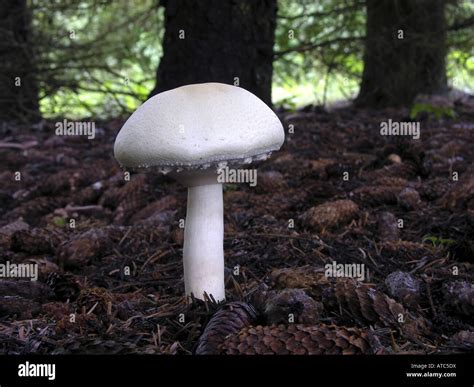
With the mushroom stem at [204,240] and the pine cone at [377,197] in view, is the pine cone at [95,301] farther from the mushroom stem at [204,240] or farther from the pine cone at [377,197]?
the pine cone at [377,197]

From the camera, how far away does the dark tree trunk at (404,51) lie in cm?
679

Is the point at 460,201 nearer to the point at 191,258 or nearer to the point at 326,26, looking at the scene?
the point at 191,258

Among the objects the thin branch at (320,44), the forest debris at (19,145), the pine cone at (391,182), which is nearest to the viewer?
the pine cone at (391,182)

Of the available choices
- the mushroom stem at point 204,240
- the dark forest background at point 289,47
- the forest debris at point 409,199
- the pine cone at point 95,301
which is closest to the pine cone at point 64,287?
the pine cone at point 95,301

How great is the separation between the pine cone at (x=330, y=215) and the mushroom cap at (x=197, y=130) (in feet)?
3.92

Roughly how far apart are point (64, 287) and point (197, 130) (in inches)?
41.2

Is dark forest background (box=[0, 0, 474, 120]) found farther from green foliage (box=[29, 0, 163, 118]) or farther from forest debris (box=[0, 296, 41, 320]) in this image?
forest debris (box=[0, 296, 41, 320])

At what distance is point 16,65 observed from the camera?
24.6 ft

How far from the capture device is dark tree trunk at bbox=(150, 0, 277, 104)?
16.4ft

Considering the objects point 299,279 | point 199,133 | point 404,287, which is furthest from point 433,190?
point 199,133

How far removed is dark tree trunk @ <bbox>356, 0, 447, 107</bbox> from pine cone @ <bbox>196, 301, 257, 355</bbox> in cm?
504

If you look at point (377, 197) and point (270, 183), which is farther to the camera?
point (270, 183)

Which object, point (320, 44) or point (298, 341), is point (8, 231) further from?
point (320, 44)

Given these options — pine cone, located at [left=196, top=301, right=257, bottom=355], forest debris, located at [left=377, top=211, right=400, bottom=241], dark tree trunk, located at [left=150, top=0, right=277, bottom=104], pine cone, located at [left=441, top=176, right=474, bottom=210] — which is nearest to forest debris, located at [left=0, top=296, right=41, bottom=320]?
pine cone, located at [left=196, top=301, right=257, bottom=355]
